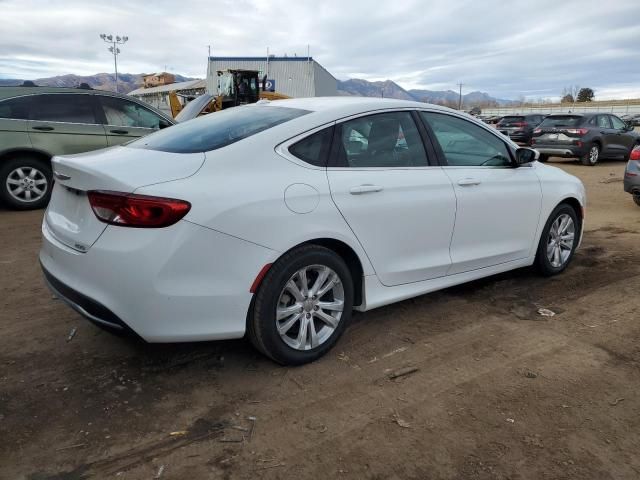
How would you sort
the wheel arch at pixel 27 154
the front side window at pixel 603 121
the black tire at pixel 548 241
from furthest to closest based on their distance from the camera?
1. the front side window at pixel 603 121
2. the wheel arch at pixel 27 154
3. the black tire at pixel 548 241

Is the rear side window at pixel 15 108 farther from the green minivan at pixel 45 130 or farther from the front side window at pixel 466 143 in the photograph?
the front side window at pixel 466 143

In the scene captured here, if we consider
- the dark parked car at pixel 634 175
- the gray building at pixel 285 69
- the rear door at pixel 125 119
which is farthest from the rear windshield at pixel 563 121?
the gray building at pixel 285 69

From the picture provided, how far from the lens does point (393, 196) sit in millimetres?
3461

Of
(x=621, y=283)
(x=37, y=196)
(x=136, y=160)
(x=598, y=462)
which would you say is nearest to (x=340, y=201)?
(x=136, y=160)

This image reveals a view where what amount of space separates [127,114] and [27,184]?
1.84 meters

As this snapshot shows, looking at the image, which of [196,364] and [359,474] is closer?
[359,474]

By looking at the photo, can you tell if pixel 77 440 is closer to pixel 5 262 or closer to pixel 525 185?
pixel 5 262

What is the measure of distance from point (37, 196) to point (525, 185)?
6.81 metres

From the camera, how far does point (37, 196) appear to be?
7828 millimetres

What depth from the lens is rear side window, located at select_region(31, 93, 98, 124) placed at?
7762 mm

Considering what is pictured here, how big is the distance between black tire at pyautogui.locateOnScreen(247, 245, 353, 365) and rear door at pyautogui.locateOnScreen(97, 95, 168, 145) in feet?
19.8

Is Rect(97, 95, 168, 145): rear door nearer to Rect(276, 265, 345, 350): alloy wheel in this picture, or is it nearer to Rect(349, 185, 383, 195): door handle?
Rect(349, 185, 383, 195): door handle

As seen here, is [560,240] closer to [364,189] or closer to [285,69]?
[364,189]

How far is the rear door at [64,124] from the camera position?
7707 millimetres
